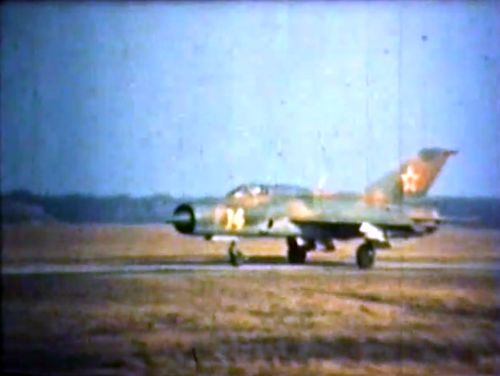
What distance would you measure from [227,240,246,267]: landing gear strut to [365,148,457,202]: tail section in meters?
0.43

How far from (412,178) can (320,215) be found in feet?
0.98

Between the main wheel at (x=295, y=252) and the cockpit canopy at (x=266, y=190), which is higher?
the cockpit canopy at (x=266, y=190)

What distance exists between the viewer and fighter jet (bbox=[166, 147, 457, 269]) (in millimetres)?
2775

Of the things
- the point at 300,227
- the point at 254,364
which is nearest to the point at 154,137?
the point at 300,227

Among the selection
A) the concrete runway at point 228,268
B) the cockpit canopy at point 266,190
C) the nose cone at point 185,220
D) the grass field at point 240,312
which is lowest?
the grass field at point 240,312

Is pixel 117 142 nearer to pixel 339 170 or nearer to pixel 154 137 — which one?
pixel 154 137

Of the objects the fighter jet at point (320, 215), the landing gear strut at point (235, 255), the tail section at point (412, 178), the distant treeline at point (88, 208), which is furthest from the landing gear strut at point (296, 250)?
the distant treeline at point (88, 208)

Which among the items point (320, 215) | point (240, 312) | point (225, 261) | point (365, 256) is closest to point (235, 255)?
point (225, 261)

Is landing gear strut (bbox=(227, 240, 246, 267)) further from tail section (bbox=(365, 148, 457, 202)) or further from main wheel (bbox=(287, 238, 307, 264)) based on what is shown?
tail section (bbox=(365, 148, 457, 202))

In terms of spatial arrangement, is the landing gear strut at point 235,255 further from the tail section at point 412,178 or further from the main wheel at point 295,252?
the tail section at point 412,178

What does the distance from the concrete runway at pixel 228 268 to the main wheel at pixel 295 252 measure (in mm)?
22

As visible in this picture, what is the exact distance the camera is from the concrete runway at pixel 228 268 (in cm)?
276

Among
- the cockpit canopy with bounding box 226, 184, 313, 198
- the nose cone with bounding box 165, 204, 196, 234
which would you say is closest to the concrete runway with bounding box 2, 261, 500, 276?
the nose cone with bounding box 165, 204, 196, 234

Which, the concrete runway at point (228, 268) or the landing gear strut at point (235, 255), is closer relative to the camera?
the concrete runway at point (228, 268)
